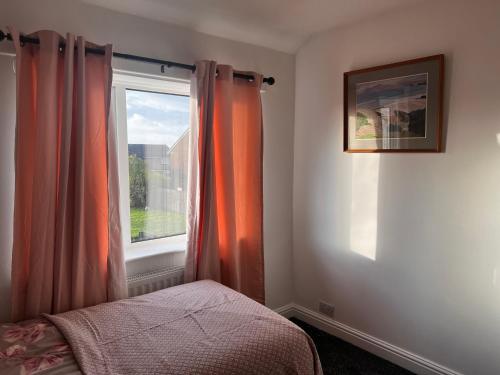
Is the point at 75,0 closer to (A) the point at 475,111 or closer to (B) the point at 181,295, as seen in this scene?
(B) the point at 181,295

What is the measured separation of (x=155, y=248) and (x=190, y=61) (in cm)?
121

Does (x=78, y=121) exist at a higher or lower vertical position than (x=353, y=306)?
higher

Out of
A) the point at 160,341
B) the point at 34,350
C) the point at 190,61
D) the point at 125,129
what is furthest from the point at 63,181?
the point at 190,61

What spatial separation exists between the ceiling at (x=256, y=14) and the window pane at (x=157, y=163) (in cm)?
49

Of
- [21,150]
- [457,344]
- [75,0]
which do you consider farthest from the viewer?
[457,344]

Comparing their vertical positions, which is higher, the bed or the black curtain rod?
the black curtain rod

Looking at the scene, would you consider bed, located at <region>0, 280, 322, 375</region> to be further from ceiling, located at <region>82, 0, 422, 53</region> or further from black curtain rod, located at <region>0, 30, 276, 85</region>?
ceiling, located at <region>82, 0, 422, 53</region>

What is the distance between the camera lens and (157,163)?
7.93 feet

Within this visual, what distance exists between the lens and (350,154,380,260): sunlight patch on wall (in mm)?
2426

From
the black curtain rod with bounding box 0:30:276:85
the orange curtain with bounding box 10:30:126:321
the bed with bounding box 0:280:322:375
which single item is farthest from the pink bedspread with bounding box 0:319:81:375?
the black curtain rod with bounding box 0:30:276:85

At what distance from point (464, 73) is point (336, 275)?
60.9 inches

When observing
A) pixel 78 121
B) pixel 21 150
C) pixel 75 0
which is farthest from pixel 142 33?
pixel 21 150

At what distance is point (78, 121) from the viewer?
177 centimetres

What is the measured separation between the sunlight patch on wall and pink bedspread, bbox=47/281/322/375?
0.99 meters
